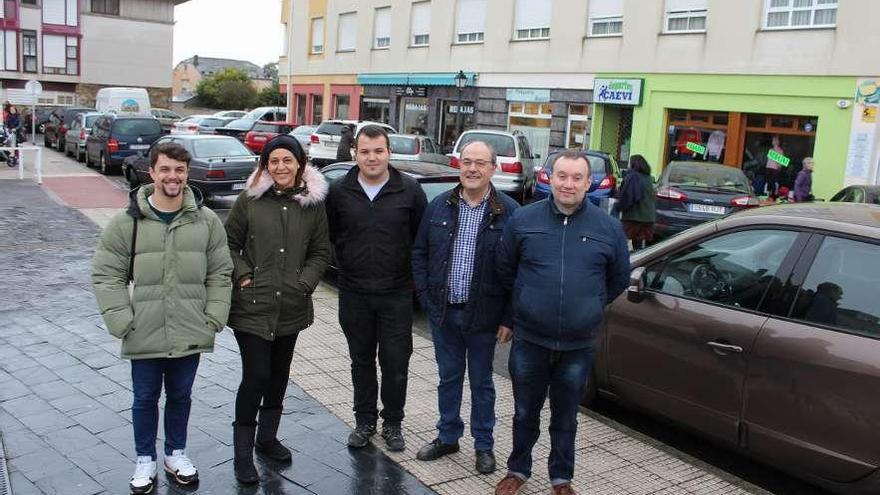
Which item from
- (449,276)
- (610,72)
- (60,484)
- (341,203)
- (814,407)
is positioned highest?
(610,72)

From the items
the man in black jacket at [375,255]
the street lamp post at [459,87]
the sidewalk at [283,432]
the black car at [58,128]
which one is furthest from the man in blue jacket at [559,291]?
the black car at [58,128]

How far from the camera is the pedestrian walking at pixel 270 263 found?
4.12m

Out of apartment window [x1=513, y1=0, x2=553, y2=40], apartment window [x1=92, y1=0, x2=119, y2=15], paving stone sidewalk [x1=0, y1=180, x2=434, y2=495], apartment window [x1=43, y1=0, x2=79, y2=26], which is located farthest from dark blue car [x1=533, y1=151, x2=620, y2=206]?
apartment window [x1=92, y1=0, x2=119, y2=15]

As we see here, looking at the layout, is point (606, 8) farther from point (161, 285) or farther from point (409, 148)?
point (161, 285)

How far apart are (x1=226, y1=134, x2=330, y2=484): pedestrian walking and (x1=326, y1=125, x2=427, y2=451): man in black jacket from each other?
0.21m

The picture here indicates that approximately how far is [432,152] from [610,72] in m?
5.85

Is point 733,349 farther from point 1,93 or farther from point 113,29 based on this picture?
point 113,29

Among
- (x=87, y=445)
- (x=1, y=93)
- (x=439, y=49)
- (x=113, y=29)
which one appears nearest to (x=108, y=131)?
(x=439, y=49)

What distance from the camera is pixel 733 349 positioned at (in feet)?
14.3

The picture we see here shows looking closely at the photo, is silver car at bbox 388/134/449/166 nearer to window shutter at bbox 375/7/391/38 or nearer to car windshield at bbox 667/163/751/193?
car windshield at bbox 667/163/751/193

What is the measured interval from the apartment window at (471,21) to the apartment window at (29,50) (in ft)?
127

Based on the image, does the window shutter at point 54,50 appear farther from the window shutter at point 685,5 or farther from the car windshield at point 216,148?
the window shutter at point 685,5

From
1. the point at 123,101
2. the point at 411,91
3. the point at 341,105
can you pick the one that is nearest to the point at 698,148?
the point at 411,91

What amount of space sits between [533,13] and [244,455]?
23864mm
